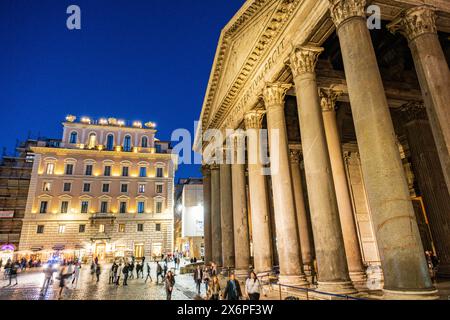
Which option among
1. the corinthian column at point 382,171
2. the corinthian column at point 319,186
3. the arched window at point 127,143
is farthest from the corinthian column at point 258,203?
the arched window at point 127,143

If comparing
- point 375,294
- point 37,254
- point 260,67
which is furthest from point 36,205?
point 375,294

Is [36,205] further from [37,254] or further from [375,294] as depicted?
[375,294]

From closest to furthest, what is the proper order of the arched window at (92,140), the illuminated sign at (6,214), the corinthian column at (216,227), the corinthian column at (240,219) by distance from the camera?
1. the corinthian column at (240,219)
2. the corinthian column at (216,227)
3. the illuminated sign at (6,214)
4. the arched window at (92,140)

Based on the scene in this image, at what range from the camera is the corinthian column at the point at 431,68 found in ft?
22.9

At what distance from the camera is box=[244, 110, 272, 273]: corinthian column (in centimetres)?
1211

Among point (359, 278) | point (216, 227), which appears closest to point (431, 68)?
point (359, 278)

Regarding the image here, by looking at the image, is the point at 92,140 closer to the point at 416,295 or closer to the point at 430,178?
the point at 430,178

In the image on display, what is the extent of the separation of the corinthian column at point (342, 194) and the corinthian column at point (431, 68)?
4.11 m

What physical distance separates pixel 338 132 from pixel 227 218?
25.5 feet

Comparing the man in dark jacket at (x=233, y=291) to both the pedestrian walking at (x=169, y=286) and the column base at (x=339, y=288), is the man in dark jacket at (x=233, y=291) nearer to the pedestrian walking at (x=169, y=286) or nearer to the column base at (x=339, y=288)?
the column base at (x=339, y=288)

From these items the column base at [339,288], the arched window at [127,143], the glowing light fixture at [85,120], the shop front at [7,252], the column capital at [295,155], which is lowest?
the column base at [339,288]
